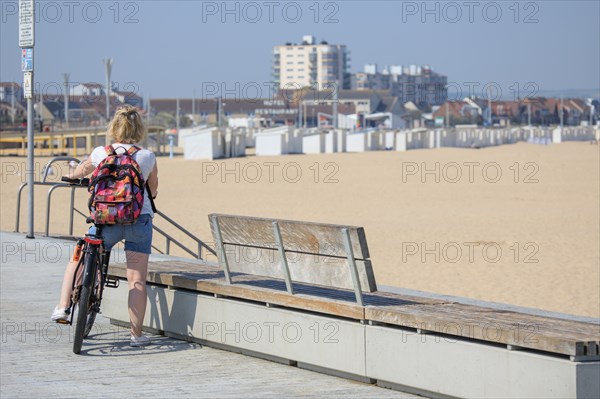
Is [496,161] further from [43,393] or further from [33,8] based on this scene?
[43,393]

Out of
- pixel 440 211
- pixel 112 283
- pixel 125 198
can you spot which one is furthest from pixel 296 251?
pixel 440 211

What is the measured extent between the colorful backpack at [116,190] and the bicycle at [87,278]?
0.52ft

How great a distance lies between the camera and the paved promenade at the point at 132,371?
573 cm

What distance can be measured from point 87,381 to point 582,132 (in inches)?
4458

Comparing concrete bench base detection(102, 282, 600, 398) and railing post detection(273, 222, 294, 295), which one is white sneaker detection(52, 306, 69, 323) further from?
railing post detection(273, 222, 294, 295)

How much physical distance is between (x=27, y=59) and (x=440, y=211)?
48.7 ft

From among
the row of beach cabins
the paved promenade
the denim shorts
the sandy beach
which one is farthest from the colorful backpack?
the row of beach cabins

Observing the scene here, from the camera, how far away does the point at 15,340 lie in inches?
285

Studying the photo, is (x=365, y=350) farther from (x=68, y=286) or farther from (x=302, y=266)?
(x=68, y=286)

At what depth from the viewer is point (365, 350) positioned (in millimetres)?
5875

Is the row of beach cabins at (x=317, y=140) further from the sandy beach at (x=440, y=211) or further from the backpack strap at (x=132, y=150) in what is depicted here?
the backpack strap at (x=132, y=150)

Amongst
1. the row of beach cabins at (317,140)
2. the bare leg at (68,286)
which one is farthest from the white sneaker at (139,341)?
the row of beach cabins at (317,140)

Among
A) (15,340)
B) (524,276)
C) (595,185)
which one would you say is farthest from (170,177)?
(15,340)

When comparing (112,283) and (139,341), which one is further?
(112,283)
